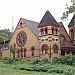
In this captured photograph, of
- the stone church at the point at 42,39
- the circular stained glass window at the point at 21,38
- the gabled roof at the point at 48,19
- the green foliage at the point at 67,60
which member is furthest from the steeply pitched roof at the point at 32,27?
the green foliage at the point at 67,60

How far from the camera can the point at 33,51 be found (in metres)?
60.5

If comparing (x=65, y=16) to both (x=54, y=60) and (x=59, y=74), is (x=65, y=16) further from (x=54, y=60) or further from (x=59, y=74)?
(x=54, y=60)

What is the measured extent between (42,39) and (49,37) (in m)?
1.87

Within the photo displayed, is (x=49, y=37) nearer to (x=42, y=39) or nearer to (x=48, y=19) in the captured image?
(x=42, y=39)

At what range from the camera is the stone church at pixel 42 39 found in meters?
57.1

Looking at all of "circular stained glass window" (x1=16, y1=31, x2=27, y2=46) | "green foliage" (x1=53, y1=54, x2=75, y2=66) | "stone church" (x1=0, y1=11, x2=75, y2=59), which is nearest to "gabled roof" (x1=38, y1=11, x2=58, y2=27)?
"stone church" (x1=0, y1=11, x2=75, y2=59)

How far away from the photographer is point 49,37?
5681 centimetres

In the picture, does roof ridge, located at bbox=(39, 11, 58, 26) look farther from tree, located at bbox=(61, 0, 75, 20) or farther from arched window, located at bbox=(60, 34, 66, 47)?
tree, located at bbox=(61, 0, 75, 20)

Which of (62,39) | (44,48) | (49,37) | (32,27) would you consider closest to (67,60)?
(49,37)

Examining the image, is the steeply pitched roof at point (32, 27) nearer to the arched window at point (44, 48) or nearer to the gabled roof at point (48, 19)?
the arched window at point (44, 48)

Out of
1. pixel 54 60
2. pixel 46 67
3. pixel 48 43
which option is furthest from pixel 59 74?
pixel 48 43

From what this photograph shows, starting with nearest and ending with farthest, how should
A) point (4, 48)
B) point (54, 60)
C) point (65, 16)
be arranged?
point (65, 16), point (54, 60), point (4, 48)

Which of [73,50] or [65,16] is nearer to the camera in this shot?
[65,16]

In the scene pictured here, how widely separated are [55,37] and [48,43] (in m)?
2.10
